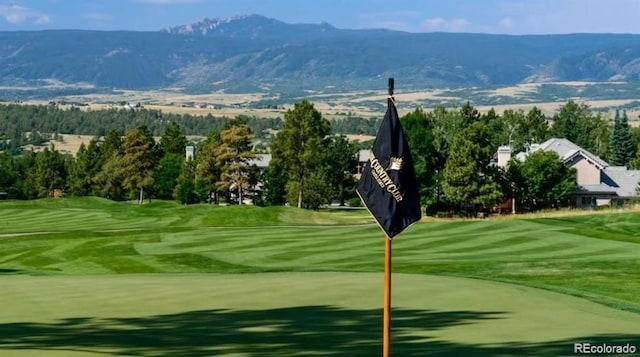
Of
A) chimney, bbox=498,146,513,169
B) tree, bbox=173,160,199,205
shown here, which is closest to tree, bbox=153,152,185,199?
tree, bbox=173,160,199,205

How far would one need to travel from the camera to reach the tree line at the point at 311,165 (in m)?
79.9

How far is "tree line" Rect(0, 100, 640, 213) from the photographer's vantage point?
3147 inches

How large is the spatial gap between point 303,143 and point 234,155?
7.24m

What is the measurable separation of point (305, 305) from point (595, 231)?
32.1 m

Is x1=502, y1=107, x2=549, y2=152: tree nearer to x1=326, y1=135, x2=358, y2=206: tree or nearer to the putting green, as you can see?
x1=326, y1=135, x2=358, y2=206: tree

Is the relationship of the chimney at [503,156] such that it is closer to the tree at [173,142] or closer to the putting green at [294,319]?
the tree at [173,142]

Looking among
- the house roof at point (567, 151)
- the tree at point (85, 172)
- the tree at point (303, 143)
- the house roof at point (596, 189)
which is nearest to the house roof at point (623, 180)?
the house roof at point (596, 189)

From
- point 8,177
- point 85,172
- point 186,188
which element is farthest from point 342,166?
point 8,177

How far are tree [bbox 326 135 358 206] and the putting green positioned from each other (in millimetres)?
76991

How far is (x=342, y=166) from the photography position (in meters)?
104

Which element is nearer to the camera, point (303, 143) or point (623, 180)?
Result: point (303, 143)

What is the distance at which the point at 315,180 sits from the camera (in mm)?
92750

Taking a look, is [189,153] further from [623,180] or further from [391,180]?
[391,180]

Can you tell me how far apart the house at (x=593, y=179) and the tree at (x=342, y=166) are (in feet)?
59.0
